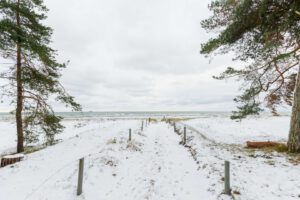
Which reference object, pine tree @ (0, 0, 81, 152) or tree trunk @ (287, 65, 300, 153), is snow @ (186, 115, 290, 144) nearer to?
tree trunk @ (287, 65, 300, 153)

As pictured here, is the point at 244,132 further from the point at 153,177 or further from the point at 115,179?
the point at 115,179

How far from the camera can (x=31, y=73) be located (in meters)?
12.0

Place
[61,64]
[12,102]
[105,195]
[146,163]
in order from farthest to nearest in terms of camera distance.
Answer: [61,64] < [12,102] < [146,163] < [105,195]

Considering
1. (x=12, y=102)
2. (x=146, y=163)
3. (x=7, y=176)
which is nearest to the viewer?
(x=7, y=176)

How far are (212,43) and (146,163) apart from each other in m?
6.66

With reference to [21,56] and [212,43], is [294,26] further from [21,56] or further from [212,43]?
[21,56]

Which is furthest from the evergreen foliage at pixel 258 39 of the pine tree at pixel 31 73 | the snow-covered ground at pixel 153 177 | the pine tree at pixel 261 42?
the pine tree at pixel 31 73

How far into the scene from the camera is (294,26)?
9.15 m

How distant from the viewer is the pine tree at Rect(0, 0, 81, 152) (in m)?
11.0

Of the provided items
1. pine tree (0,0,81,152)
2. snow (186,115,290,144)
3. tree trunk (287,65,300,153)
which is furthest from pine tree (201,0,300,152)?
pine tree (0,0,81,152)

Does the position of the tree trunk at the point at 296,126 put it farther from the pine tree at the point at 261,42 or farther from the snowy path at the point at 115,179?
the snowy path at the point at 115,179

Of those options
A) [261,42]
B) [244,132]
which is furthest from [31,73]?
[244,132]

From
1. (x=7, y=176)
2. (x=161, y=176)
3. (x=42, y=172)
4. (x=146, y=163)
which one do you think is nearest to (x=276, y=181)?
(x=161, y=176)

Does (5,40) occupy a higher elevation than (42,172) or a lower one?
higher
